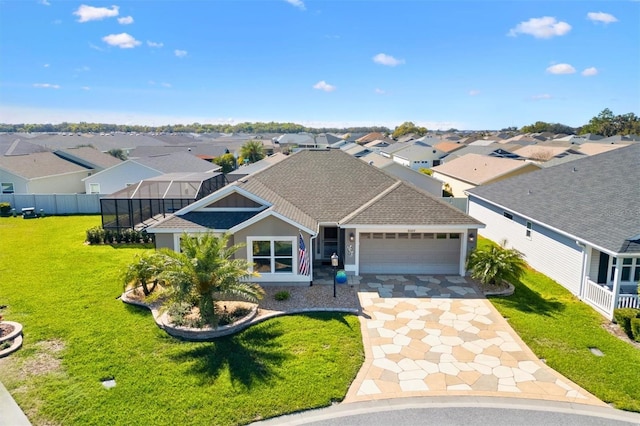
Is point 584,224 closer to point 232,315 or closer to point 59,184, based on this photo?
point 232,315

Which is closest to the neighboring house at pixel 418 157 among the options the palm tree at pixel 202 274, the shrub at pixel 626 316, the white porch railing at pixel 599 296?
the white porch railing at pixel 599 296

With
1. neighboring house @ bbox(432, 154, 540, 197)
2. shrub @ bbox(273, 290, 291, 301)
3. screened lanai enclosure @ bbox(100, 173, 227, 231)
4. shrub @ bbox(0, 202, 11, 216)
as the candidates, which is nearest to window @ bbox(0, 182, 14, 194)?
shrub @ bbox(0, 202, 11, 216)

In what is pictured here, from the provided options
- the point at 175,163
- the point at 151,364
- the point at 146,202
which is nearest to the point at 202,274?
the point at 151,364

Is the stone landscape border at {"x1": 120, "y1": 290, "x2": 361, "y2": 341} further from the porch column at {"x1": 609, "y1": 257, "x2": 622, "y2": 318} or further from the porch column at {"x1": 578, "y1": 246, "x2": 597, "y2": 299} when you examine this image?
the porch column at {"x1": 578, "y1": 246, "x2": 597, "y2": 299}

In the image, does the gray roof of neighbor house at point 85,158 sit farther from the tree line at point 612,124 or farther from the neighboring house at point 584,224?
the tree line at point 612,124

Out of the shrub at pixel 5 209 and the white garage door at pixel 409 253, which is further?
the shrub at pixel 5 209
